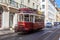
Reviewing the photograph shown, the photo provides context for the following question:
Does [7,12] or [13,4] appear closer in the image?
[7,12]

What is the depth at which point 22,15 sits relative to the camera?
27.0 m

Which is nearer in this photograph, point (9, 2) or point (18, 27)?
point (18, 27)

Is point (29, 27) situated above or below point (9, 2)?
below

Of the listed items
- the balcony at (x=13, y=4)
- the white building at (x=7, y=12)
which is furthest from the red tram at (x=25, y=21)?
the balcony at (x=13, y=4)

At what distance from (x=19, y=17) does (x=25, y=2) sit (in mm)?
21872

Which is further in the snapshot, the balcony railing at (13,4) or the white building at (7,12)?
the balcony railing at (13,4)

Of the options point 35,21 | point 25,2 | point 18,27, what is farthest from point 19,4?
point 18,27

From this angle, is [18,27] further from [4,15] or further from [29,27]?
[4,15]

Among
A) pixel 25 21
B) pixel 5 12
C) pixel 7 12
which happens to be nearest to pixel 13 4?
pixel 7 12

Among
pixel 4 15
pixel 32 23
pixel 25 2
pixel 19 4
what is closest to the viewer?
pixel 32 23

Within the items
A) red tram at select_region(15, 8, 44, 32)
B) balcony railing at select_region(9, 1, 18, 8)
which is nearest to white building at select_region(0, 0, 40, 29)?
balcony railing at select_region(9, 1, 18, 8)

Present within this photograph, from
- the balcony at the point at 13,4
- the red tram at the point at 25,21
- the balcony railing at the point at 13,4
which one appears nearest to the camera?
the red tram at the point at 25,21

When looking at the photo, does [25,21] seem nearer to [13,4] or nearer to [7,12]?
[7,12]

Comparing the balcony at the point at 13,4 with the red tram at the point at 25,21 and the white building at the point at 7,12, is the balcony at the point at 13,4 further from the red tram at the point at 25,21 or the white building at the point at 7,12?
the red tram at the point at 25,21
